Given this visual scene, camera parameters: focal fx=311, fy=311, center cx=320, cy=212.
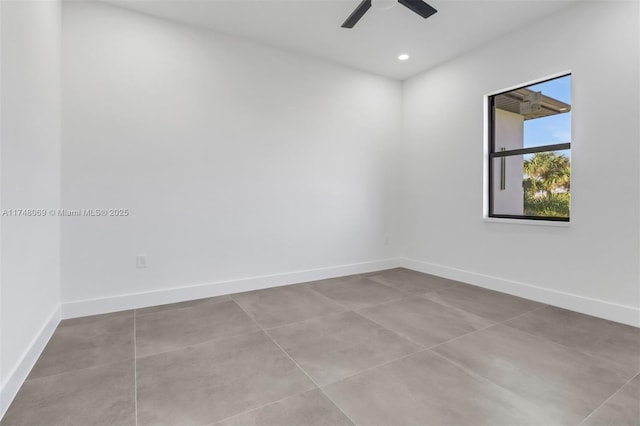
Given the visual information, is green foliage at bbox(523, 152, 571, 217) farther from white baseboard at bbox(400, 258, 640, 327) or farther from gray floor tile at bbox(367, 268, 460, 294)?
gray floor tile at bbox(367, 268, 460, 294)

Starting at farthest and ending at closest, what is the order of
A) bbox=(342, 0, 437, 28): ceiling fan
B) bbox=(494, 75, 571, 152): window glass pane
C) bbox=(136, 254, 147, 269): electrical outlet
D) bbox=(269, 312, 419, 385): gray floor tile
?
bbox=(494, 75, 571, 152): window glass pane, bbox=(136, 254, 147, 269): electrical outlet, bbox=(342, 0, 437, 28): ceiling fan, bbox=(269, 312, 419, 385): gray floor tile

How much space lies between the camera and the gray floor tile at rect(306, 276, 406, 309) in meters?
3.06

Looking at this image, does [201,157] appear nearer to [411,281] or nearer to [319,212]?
[319,212]

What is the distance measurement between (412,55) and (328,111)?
1.21m

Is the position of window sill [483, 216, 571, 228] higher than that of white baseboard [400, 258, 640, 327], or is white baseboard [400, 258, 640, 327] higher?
window sill [483, 216, 571, 228]

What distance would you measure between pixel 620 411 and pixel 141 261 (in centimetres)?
343

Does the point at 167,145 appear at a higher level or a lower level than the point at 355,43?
lower

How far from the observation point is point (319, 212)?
3891 millimetres

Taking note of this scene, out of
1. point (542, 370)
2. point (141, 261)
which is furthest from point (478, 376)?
point (141, 261)

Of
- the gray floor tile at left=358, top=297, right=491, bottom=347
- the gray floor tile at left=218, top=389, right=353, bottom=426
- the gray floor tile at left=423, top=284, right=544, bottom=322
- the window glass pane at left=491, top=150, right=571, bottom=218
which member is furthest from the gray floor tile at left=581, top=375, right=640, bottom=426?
the window glass pane at left=491, top=150, right=571, bottom=218

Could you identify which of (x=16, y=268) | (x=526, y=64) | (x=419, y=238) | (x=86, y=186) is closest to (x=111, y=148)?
(x=86, y=186)

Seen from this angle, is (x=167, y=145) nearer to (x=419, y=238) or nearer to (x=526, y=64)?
(x=419, y=238)

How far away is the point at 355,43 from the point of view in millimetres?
3504

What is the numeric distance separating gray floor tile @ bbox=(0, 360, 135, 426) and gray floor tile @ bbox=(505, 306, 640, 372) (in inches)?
105
